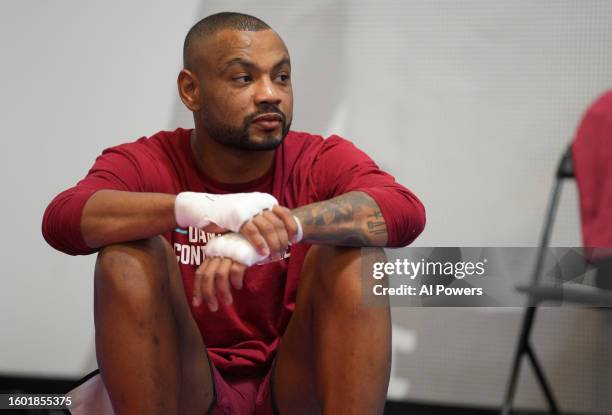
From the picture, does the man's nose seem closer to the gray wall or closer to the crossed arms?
the crossed arms

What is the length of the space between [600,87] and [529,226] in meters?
0.35

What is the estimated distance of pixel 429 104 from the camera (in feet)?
5.97

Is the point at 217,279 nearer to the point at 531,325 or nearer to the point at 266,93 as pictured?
the point at 266,93

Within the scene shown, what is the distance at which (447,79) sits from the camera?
71.2 inches

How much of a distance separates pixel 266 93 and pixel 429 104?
2.04 feet

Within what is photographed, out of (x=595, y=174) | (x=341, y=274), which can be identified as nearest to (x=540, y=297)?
(x=595, y=174)

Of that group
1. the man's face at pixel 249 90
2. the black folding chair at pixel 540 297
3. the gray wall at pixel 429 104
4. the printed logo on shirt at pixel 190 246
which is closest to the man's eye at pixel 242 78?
the man's face at pixel 249 90

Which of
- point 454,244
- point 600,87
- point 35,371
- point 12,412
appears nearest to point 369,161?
point 454,244

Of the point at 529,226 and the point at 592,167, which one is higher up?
the point at 592,167

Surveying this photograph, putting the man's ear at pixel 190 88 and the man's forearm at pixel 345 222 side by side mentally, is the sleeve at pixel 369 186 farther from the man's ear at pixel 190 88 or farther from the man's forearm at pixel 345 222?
the man's ear at pixel 190 88

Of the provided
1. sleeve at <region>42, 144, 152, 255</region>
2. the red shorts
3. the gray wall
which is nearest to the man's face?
sleeve at <region>42, 144, 152, 255</region>

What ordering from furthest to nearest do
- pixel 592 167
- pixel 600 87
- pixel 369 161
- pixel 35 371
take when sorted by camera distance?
pixel 35 371 → pixel 600 87 → pixel 592 167 → pixel 369 161

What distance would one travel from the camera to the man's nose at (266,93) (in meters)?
1.31

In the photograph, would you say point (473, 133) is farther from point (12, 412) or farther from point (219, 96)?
point (12, 412)
